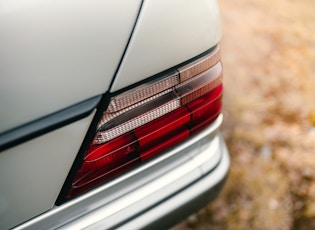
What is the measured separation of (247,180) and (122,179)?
1257mm

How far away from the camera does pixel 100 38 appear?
884 mm

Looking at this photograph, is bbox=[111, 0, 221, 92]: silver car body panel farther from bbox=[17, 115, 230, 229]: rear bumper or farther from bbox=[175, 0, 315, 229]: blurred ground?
bbox=[175, 0, 315, 229]: blurred ground

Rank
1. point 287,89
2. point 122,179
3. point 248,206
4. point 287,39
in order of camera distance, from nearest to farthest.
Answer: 1. point 122,179
2. point 248,206
3. point 287,89
4. point 287,39

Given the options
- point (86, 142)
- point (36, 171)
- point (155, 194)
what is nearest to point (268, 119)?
point (155, 194)

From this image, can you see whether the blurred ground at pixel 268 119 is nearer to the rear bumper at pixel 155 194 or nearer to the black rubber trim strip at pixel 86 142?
the rear bumper at pixel 155 194

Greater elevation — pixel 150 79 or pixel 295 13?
pixel 150 79

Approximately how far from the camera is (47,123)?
0.87m

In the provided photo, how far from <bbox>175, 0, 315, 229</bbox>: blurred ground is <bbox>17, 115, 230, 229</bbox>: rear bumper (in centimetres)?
80

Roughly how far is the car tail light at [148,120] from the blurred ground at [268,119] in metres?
1.03

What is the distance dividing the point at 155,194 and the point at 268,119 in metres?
1.60

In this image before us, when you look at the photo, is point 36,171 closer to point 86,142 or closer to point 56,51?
point 86,142

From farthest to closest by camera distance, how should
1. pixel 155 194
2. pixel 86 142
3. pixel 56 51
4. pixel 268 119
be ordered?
pixel 268 119
pixel 155 194
pixel 86 142
pixel 56 51

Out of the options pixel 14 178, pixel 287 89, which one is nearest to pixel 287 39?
pixel 287 89

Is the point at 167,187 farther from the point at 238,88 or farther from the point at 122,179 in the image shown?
the point at 238,88
